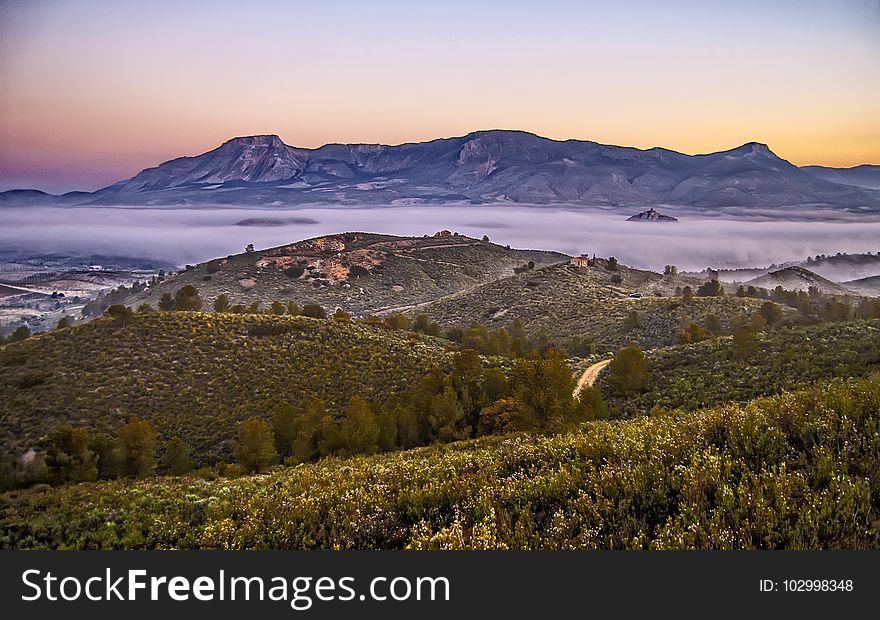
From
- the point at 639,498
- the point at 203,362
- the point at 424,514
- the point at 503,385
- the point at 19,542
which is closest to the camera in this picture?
the point at 639,498

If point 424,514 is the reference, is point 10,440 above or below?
below

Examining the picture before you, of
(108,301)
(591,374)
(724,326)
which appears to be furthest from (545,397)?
(108,301)

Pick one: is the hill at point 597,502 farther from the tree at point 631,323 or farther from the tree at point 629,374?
the tree at point 631,323

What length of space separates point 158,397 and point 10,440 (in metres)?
5.86

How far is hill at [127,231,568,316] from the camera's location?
97.1 meters

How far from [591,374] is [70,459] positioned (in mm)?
25551

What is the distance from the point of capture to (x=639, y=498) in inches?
167

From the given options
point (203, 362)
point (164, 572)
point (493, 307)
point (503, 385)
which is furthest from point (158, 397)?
point (493, 307)

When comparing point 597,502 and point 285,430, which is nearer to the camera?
point 597,502

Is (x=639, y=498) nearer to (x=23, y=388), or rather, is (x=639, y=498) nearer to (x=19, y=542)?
(x=19, y=542)

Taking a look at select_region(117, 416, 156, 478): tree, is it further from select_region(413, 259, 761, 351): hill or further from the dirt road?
select_region(413, 259, 761, 351): hill

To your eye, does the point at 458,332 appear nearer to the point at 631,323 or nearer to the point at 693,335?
the point at 631,323

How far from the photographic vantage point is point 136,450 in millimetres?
17328

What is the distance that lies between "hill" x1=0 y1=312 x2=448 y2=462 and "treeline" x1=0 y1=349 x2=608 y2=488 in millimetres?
3174
